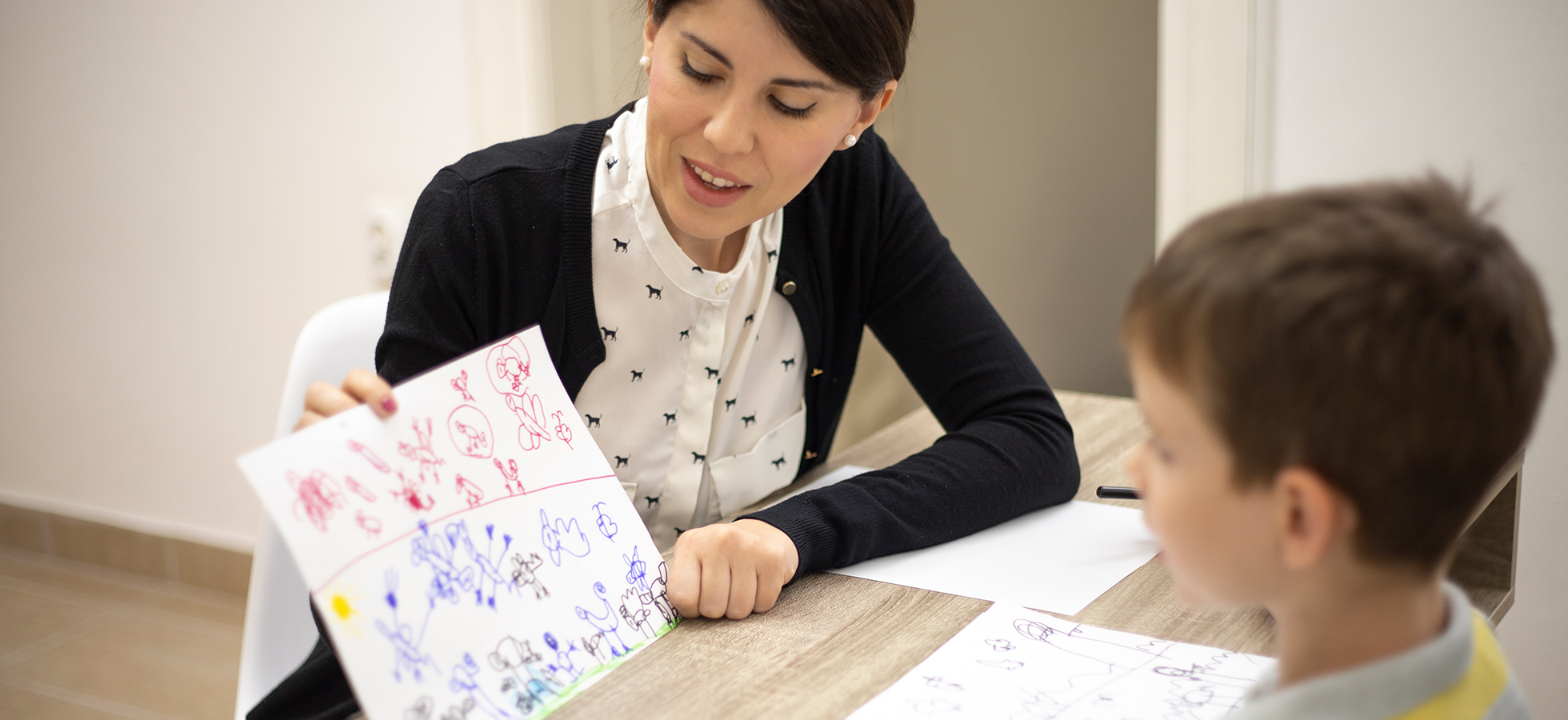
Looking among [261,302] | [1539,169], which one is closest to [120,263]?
[261,302]

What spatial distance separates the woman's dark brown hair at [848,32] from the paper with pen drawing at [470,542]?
1.01ft

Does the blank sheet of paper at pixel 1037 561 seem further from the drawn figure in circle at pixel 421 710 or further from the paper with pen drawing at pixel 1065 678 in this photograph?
the drawn figure in circle at pixel 421 710

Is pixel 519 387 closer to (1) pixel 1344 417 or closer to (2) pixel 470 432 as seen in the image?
(2) pixel 470 432

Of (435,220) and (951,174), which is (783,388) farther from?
(951,174)

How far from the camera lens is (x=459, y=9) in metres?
1.83

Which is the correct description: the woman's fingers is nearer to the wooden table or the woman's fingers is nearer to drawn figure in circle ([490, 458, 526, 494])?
drawn figure in circle ([490, 458, 526, 494])

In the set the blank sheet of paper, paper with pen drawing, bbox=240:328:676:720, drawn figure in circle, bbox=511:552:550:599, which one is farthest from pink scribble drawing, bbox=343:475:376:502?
the blank sheet of paper

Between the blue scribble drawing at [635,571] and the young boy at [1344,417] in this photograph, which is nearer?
the young boy at [1344,417]

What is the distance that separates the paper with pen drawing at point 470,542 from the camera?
0.58 meters

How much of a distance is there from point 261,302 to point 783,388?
147 centimetres

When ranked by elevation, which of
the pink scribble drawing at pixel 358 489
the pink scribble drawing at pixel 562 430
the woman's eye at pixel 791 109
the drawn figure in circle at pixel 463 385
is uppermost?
the woman's eye at pixel 791 109

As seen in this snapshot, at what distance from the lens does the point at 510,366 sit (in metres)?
0.74

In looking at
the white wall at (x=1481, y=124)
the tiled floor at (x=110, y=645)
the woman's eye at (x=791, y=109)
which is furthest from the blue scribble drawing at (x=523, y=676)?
the tiled floor at (x=110, y=645)

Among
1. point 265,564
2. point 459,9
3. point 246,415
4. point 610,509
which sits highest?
point 459,9
